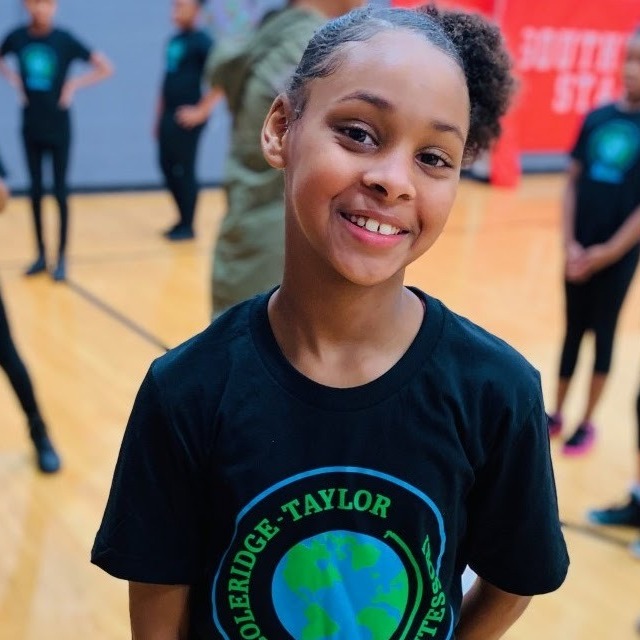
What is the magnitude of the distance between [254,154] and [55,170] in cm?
308

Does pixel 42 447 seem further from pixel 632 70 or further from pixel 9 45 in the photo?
pixel 9 45

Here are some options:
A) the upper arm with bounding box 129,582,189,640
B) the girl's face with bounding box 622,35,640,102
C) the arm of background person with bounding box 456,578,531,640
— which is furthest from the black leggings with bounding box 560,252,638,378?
the upper arm with bounding box 129,582,189,640

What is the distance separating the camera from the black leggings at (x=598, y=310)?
2807 mm

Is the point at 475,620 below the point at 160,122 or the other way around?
the other way around

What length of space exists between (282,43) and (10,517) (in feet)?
5.32

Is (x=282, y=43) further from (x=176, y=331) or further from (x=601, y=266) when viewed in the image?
(x=176, y=331)

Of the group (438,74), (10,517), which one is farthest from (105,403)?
(438,74)

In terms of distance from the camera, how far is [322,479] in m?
0.84

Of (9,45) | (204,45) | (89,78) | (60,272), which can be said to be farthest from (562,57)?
(60,272)

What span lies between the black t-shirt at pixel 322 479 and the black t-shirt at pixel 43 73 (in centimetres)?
397

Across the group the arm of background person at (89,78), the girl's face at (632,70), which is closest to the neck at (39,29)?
the arm of background person at (89,78)

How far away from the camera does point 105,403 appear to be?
318 cm

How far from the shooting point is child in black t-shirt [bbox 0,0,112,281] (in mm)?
4477

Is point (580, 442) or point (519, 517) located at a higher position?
point (519, 517)
